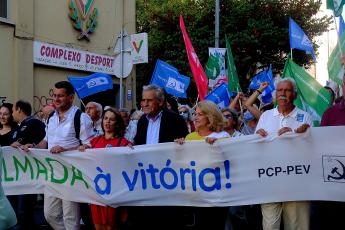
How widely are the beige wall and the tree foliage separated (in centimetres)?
813

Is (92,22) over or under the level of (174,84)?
over

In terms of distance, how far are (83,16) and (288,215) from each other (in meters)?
12.3

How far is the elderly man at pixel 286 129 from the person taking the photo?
15.8 ft

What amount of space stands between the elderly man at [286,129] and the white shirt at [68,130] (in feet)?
6.08

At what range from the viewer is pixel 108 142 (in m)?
5.77

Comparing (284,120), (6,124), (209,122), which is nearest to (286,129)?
(284,120)

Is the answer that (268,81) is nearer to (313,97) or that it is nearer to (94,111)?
(313,97)

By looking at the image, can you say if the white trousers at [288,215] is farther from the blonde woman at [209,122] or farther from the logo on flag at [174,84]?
the logo on flag at [174,84]

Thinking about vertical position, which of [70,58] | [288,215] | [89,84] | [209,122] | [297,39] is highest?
[70,58]

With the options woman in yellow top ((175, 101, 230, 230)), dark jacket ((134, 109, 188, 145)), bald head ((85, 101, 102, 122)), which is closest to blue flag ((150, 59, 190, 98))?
bald head ((85, 101, 102, 122))

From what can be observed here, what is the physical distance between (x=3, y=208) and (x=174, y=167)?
8.94ft

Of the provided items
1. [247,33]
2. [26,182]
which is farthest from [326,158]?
[247,33]

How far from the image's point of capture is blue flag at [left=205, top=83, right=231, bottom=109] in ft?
29.4

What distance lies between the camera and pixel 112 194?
5.70 m
